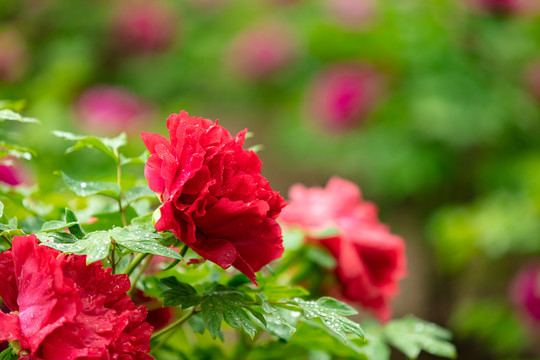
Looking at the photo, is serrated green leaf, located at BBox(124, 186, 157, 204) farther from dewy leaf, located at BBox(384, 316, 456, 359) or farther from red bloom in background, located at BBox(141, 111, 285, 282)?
dewy leaf, located at BBox(384, 316, 456, 359)

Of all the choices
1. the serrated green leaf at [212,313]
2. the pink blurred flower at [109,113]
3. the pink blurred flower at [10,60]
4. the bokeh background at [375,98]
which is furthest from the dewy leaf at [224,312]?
the pink blurred flower at [10,60]

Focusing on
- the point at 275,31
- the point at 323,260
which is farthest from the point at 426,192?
the point at 323,260

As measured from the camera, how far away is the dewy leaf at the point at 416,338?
607 mm

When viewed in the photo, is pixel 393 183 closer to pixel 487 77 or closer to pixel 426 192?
pixel 426 192

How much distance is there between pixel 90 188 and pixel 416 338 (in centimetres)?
38

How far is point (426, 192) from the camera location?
2.33 meters

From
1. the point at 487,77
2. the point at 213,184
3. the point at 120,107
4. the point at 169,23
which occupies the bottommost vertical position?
the point at 120,107

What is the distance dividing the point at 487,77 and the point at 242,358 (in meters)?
1.86

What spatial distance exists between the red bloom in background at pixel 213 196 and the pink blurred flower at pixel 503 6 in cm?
185

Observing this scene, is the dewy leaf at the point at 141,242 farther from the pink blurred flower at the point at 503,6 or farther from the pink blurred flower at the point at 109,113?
the pink blurred flower at the point at 503,6

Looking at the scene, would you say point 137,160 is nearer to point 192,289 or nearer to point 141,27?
point 192,289

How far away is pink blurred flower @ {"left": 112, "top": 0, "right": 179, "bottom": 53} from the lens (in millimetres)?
2506

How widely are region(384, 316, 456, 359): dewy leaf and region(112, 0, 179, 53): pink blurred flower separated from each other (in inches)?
84.1

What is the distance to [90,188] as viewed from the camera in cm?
49
